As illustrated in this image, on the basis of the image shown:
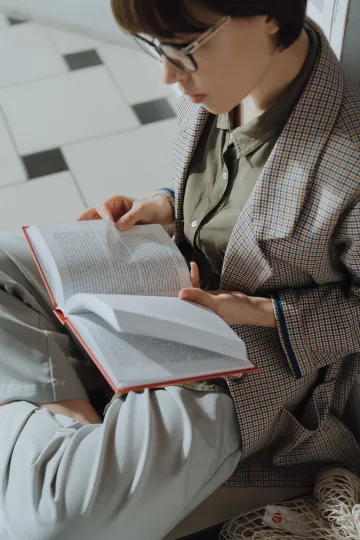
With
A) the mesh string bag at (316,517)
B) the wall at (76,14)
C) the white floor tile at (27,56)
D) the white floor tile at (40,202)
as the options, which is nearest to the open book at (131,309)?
the mesh string bag at (316,517)

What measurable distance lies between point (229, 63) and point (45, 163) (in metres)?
1.48

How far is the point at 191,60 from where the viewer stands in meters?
1.03

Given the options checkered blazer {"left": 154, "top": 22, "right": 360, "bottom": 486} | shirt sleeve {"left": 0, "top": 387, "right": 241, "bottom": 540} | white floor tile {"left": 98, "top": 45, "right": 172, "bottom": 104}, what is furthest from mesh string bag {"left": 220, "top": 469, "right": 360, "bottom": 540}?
white floor tile {"left": 98, "top": 45, "right": 172, "bottom": 104}

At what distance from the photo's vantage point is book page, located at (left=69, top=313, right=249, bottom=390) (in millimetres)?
1044

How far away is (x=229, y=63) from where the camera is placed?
41.3 inches

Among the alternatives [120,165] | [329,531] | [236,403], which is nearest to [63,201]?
[120,165]

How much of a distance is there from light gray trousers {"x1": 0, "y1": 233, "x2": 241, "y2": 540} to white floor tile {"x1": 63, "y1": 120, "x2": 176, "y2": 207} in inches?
39.9

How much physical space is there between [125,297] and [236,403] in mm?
347

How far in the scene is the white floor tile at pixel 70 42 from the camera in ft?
9.50

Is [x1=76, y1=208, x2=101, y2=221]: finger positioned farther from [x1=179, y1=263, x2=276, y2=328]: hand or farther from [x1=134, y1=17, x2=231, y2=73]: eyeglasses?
[x1=134, y1=17, x2=231, y2=73]: eyeglasses

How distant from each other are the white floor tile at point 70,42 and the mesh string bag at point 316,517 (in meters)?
2.10

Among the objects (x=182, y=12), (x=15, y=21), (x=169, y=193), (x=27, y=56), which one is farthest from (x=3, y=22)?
(x=182, y=12)

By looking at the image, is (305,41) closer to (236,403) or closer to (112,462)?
(236,403)

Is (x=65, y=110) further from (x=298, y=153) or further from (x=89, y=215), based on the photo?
(x=298, y=153)
